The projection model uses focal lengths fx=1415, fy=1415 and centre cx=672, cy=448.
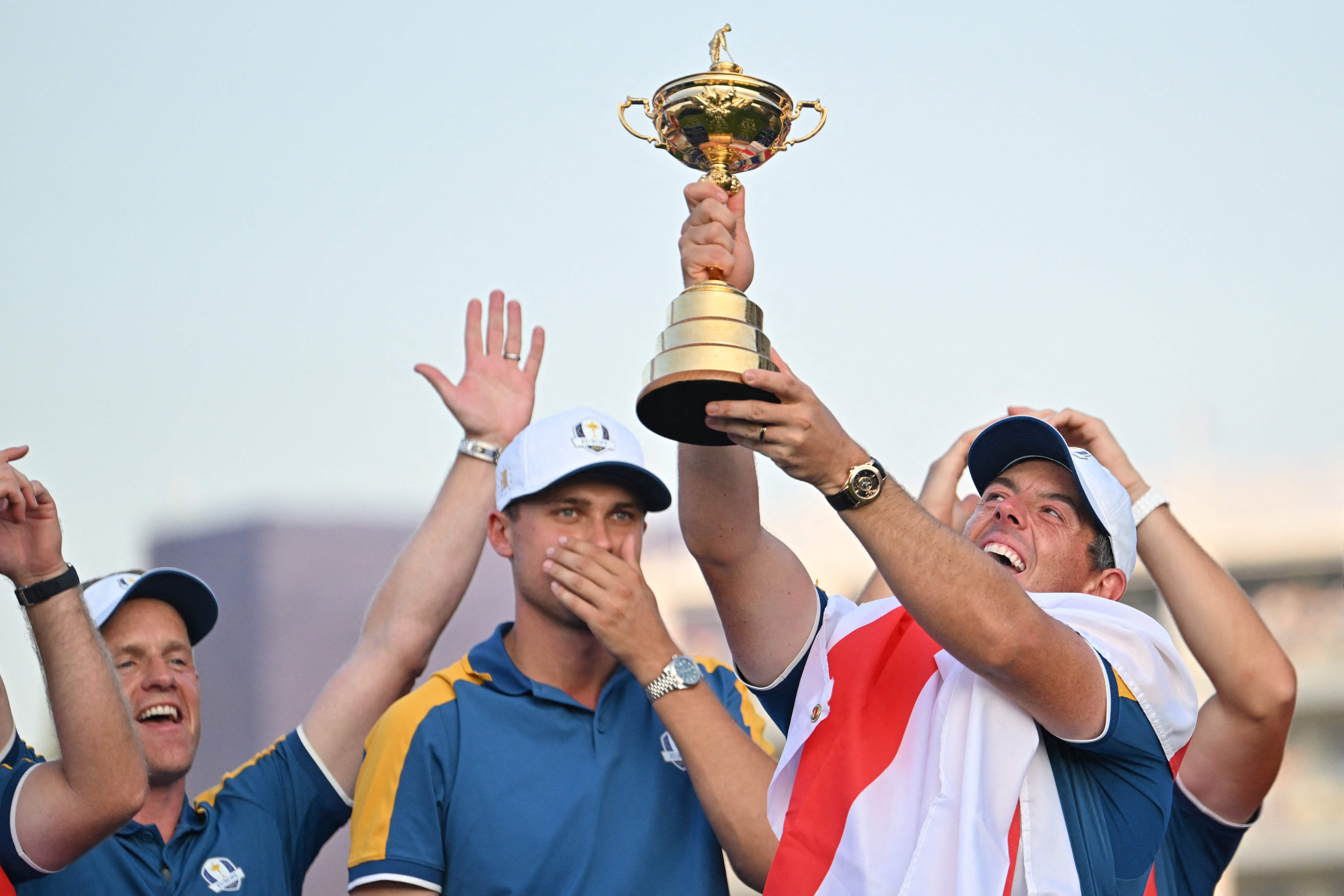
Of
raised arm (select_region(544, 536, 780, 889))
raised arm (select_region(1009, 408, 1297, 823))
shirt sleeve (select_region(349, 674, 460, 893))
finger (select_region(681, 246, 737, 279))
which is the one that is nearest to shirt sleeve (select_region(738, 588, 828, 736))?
raised arm (select_region(544, 536, 780, 889))

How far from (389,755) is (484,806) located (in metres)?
0.30

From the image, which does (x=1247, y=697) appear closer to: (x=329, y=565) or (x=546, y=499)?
(x=546, y=499)

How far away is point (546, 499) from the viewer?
4.30 meters

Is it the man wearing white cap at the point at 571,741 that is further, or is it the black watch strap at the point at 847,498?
the man wearing white cap at the point at 571,741

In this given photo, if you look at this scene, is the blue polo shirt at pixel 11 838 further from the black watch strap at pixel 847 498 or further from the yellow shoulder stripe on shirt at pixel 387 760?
the black watch strap at pixel 847 498

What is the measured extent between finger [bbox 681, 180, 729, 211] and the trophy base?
1.76 ft

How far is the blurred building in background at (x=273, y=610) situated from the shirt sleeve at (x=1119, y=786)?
40.2 m

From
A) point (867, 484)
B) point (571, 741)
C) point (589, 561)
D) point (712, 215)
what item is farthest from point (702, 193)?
point (571, 741)

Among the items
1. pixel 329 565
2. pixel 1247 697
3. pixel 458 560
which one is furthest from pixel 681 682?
pixel 329 565

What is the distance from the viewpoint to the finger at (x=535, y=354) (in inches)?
217

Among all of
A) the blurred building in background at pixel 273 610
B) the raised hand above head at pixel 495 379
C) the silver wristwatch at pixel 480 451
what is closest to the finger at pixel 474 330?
the raised hand above head at pixel 495 379

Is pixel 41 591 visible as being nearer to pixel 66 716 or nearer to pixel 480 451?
pixel 66 716

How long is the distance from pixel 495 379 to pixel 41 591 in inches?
81.0

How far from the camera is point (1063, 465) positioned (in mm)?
3848
